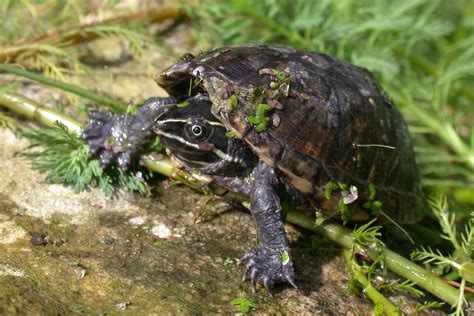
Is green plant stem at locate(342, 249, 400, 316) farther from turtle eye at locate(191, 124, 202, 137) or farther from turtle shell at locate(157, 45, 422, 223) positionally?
turtle eye at locate(191, 124, 202, 137)

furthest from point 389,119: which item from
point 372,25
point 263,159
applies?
point 372,25

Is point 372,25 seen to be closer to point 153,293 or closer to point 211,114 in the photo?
point 211,114

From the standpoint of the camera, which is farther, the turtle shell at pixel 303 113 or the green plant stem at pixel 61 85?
the green plant stem at pixel 61 85

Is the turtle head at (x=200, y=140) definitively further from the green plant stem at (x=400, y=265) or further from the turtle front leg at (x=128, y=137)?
the green plant stem at (x=400, y=265)

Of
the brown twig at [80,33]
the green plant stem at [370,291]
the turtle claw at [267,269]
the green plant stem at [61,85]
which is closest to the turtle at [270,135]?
the turtle claw at [267,269]

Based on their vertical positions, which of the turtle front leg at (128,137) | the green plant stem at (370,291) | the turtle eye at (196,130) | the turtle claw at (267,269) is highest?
the turtle eye at (196,130)

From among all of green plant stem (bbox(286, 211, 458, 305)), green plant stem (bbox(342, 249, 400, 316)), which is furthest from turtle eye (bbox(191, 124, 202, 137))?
green plant stem (bbox(342, 249, 400, 316))
